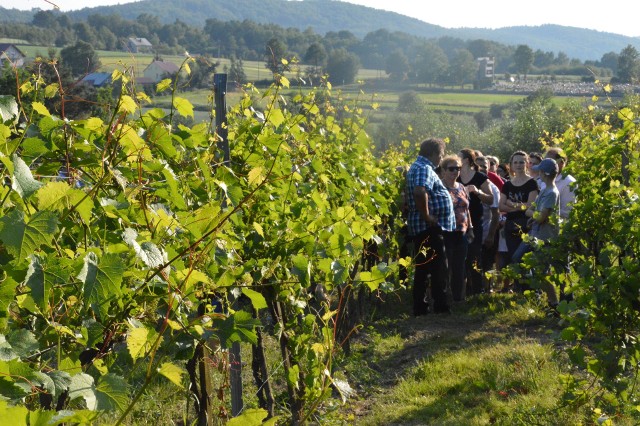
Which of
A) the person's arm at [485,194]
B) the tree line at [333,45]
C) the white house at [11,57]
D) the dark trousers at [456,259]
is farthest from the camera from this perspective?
the tree line at [333,45]

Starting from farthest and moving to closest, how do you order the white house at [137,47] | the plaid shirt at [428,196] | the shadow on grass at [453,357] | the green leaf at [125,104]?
the plaid shirt at [428,196] < the shadow on grass at [453,357] < the white house at [137,47] < the green leaf at [125,104]

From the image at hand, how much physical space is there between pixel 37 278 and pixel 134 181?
1062 millimetres

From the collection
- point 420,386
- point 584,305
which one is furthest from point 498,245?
point 584,305

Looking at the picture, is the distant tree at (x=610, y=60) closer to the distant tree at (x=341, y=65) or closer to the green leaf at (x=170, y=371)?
the distant tree at (x=341, y=65)

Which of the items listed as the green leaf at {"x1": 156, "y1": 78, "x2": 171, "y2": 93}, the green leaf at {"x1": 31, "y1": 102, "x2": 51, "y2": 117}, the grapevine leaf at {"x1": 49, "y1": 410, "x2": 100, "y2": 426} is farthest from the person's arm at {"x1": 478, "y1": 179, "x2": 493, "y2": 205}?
the grapevine leaf at {"x1": 49, "y1": 410, "x2": 100, "y2": 426}

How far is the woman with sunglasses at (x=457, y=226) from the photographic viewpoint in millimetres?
7707

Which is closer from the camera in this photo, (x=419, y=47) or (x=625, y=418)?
(x=625, y=418)

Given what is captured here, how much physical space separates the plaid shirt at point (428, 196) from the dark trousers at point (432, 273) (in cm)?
9

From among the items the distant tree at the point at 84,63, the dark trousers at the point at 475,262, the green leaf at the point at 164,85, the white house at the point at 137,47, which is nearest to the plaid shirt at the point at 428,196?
the dark trousers at the point at 475,262

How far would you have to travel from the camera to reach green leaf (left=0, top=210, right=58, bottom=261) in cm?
143

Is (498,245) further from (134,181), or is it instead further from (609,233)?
(134,181)

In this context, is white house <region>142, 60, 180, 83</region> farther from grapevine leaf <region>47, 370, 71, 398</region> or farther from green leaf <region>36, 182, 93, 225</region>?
grapevine leaf <region>47, 370, 71, 398</region>

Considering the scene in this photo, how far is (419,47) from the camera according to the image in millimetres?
126562

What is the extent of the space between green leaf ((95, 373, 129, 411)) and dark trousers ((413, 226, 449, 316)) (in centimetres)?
599
